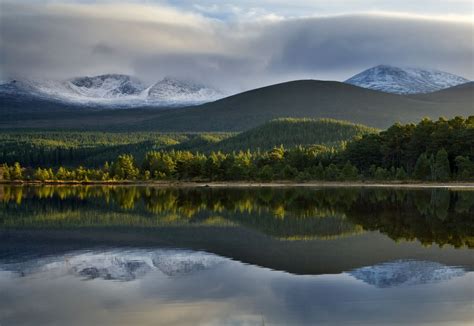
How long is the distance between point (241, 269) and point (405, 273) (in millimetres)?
6406

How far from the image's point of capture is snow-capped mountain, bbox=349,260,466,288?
A: 81.9ft

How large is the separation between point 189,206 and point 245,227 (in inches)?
748

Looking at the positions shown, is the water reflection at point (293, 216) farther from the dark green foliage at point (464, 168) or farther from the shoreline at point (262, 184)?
the dark green foliage at point (464, 168)

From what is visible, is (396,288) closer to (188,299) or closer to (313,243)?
(188,299)

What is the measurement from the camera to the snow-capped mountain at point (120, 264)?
27312 millimetres

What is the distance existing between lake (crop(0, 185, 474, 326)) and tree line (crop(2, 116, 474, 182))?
57888 mm

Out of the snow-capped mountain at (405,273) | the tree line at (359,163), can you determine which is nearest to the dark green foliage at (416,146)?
the tree line at (359,163)

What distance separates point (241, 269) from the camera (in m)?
27.9

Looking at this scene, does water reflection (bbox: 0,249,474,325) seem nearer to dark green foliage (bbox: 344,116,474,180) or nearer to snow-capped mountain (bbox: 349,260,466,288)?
snow-capped mountain (bbox: 349,260,466,288)

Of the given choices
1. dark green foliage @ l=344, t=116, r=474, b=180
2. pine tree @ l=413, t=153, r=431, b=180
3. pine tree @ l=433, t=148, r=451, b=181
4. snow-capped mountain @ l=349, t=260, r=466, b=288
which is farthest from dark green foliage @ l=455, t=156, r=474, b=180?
snow-capped mountain @ l=349, t=260, r=466, b=288

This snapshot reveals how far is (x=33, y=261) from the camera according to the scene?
3050 centimetres

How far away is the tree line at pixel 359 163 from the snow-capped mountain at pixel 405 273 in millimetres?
77954

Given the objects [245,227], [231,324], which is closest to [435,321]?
[231,324]

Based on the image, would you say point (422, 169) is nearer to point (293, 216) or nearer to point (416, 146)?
point (416, 146)
